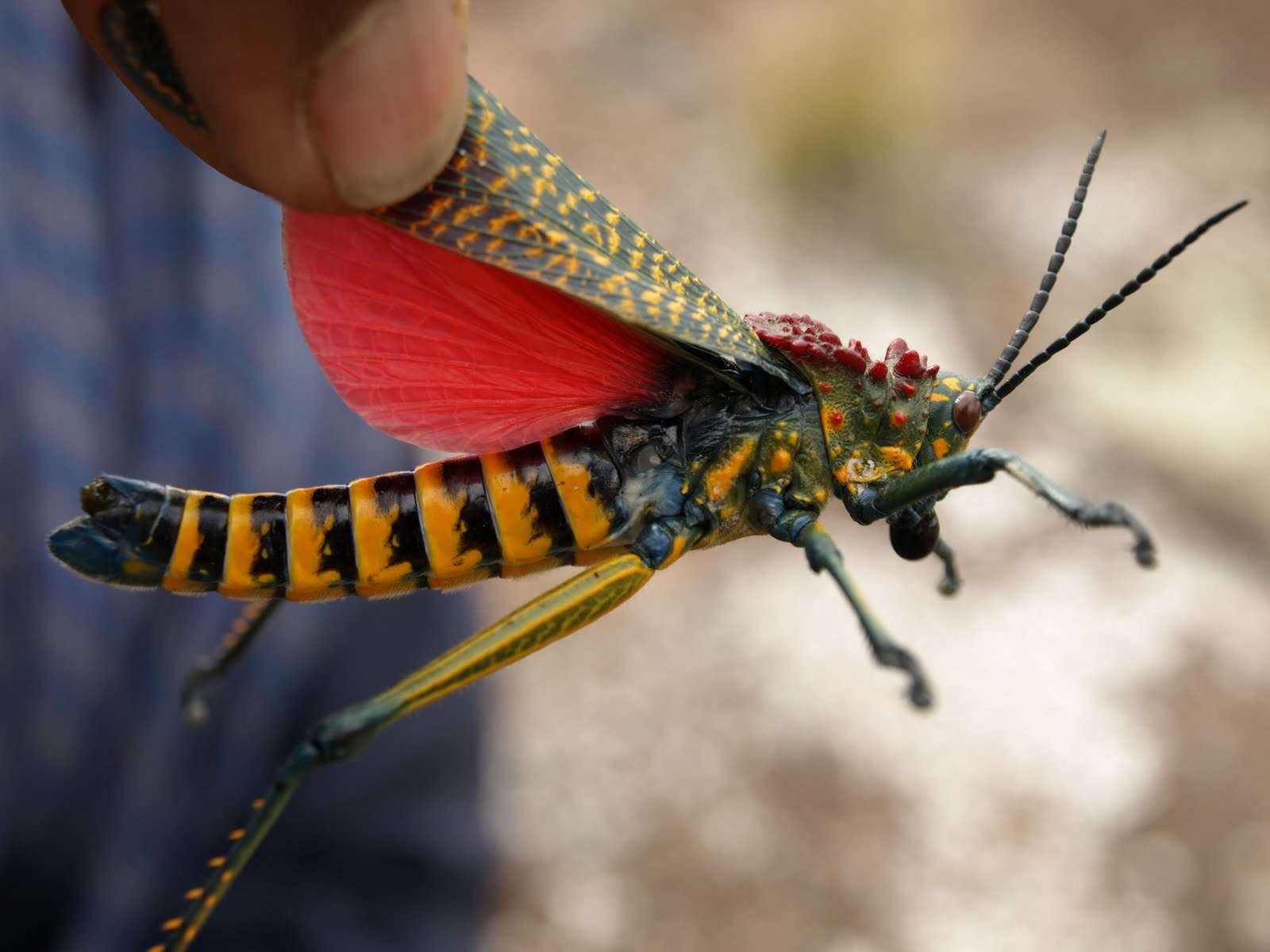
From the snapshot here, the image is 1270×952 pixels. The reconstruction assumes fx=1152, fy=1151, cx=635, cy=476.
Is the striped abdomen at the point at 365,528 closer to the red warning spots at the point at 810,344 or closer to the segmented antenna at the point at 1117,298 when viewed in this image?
the red warning spots at the point at 810,344

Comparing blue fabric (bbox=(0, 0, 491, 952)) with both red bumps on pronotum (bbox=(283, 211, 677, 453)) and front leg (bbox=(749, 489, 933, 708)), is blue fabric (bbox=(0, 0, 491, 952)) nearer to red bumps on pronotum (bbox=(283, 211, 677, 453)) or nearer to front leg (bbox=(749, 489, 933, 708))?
red bumps on pronotum (bbox=(283, 211, 677, 453))

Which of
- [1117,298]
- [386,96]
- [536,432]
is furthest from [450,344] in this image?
[1117,298]

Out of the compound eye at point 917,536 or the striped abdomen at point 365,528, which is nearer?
the striped abdomen at point 365,528

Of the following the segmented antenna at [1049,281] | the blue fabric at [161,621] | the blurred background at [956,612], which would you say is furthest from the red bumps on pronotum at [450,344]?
the blurred background at [956,612]

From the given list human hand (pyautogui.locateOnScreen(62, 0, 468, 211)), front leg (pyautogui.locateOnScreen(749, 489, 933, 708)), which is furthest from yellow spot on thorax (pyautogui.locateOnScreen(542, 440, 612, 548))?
human hand (pyautogui.locateOnScreen(62, 0, 468, 211))

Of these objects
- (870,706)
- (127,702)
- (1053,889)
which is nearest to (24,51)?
(127,702)

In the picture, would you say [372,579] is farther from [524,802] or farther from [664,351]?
[524,802]

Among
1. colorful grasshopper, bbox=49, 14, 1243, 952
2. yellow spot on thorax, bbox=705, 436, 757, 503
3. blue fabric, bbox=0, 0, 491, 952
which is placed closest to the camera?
colorful grasshopper, bbox=49, 14, 1243, 952
